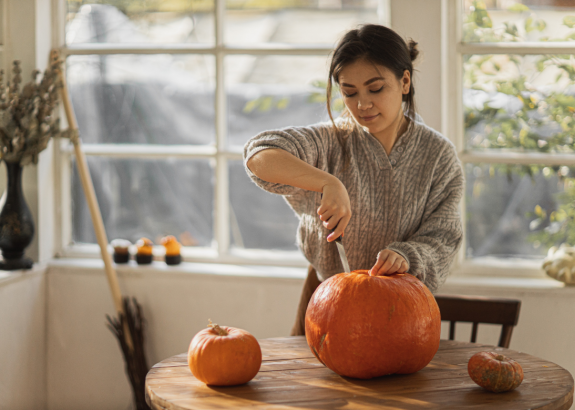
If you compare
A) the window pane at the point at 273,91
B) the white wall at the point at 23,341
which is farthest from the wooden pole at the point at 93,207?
the window pane at the point at 273,91

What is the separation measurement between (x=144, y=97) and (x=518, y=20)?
141 cm

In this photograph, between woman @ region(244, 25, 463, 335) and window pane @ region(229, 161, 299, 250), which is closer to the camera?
woman @ region(244, 25, 463, 335)

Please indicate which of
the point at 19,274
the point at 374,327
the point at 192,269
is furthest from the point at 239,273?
the point at 374,327

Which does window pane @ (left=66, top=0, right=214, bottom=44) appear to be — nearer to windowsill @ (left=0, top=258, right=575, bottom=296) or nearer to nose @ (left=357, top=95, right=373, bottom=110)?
windowsill @ (left=0, top=258, right=575, bottom=296)

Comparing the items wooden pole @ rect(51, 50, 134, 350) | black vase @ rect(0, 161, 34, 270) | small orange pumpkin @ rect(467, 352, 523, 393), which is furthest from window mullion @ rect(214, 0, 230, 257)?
small orange pumpkin @ rect(467, 352, 523, 393)

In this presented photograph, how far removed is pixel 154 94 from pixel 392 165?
1.24 meters

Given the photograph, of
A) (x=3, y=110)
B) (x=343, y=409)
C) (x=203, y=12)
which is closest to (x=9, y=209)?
(x=3, y=110)

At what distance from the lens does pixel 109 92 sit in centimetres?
233

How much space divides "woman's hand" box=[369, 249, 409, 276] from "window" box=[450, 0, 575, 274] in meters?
1.02

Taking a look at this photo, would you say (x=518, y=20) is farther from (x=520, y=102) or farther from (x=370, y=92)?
(x=370, y=92)

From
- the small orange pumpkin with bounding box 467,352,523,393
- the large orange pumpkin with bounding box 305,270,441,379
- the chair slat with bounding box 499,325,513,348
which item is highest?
the large orange pumpkin with bounding box 305,270,441,379

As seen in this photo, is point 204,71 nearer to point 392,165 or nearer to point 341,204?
point 392,165

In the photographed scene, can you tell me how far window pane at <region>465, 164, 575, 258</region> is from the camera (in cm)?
203

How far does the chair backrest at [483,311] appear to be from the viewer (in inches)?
59.6
